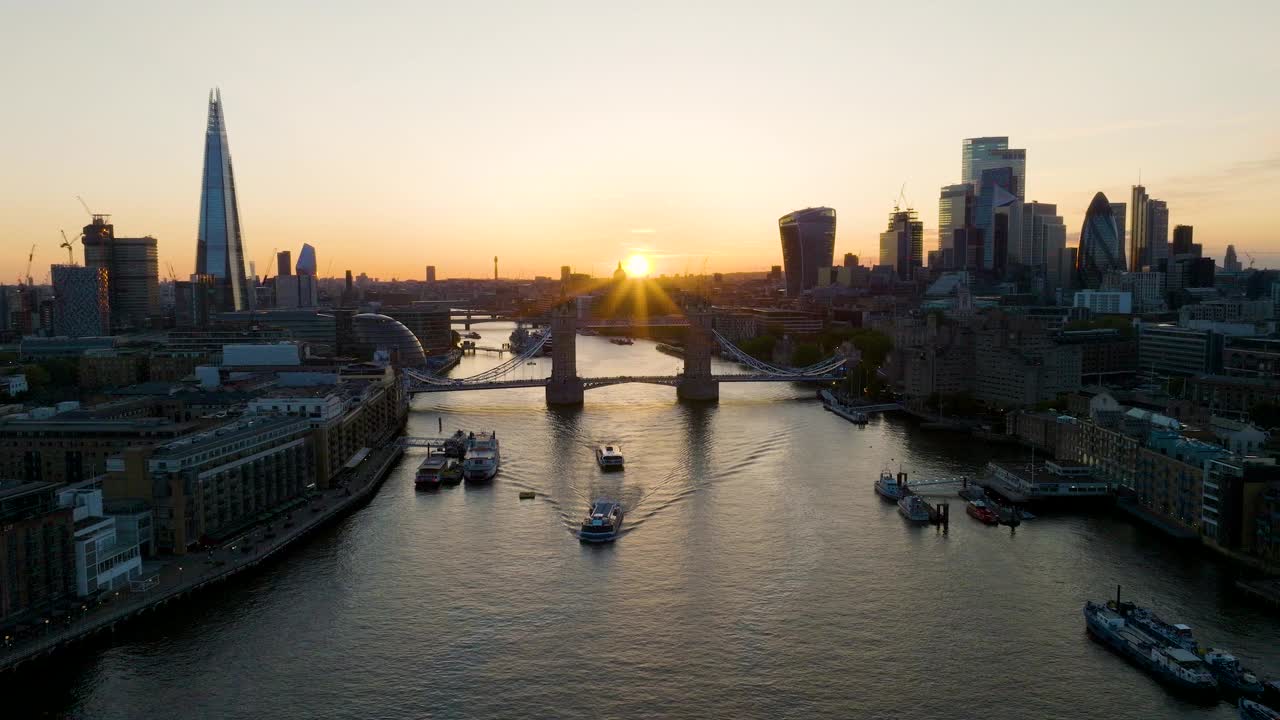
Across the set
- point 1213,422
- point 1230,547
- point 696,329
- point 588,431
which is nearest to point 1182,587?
point 1230,547

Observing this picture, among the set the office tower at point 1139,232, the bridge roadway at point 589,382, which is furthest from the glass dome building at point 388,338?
the office tower at point 1139,232

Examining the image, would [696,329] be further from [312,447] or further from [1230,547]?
[1230,547]

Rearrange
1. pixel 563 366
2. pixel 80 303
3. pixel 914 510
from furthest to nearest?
pixel 80 303 → pixel 563 366 → pixel 914 510

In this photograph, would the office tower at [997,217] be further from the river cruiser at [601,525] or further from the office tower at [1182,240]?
the river cruiser at [601,525]

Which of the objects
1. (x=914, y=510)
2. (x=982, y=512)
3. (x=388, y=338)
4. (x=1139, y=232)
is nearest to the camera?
(x=914, y=510)

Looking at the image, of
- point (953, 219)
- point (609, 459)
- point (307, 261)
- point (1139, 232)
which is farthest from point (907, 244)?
point (609, 459)

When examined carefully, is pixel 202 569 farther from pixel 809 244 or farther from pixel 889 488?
pixel 809 244
